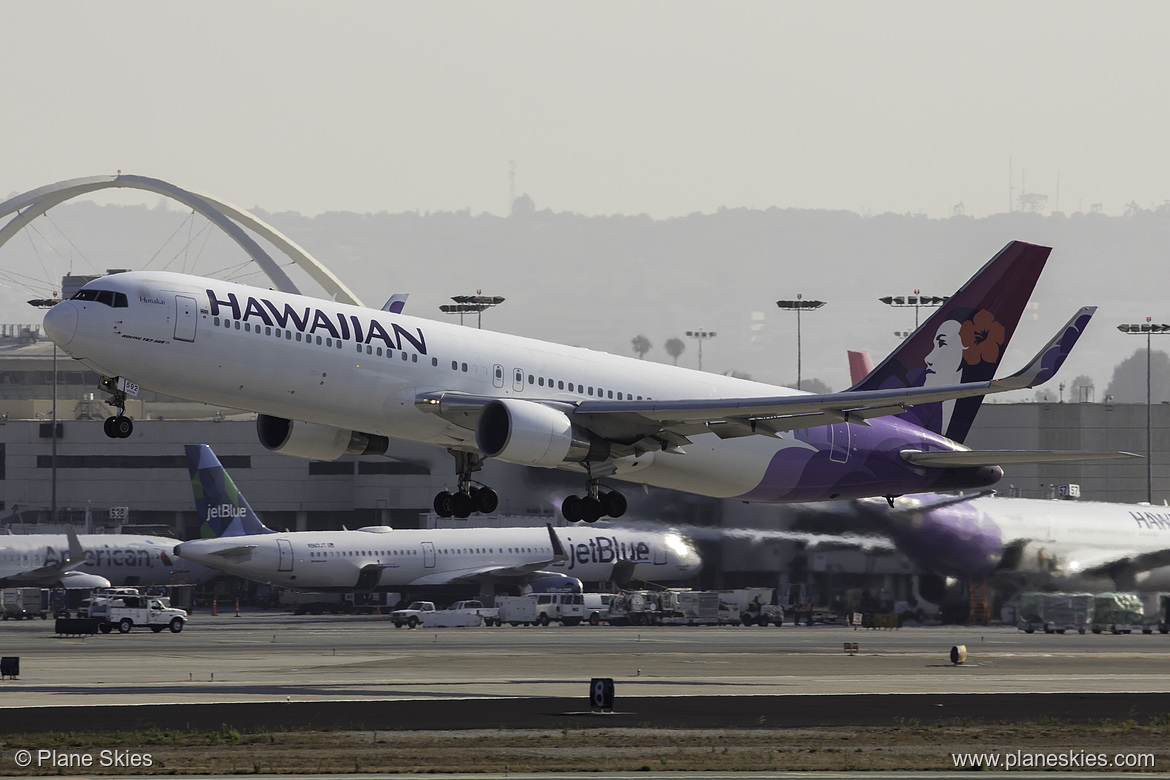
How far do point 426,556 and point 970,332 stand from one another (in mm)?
52623

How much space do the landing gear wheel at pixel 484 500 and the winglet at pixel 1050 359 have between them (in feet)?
55.3

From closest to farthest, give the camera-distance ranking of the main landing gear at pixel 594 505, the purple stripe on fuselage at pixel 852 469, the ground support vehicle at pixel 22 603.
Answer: the main landing gear at pixel 594 505
the purple stripe on fuselage at pixel 852 469
the ground support vehicle at pixel 22 603

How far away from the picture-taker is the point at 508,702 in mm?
42406

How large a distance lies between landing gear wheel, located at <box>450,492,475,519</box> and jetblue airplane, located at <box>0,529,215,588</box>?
61044 mm

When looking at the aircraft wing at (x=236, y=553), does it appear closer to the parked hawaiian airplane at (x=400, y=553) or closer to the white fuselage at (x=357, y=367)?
the parked hawaiian airplane at (x=400, y=553)

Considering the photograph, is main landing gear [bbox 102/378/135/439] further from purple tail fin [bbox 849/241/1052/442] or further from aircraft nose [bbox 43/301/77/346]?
purple tail fin [bbox 849/241/1052/442]

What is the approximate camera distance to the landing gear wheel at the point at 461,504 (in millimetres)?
49125

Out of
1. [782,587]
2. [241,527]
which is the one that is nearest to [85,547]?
[241,527]

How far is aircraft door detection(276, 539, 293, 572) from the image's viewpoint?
9225cm

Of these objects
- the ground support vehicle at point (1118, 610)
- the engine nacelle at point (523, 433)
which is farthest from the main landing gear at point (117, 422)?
the ground support vehicle at point (1118, 610)

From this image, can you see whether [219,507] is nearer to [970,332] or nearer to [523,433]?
[970,332]

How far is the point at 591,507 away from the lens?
47344mm

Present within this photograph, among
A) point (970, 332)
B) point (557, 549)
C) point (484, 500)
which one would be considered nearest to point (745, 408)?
point (484, 500)

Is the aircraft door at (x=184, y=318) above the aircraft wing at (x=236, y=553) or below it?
above
